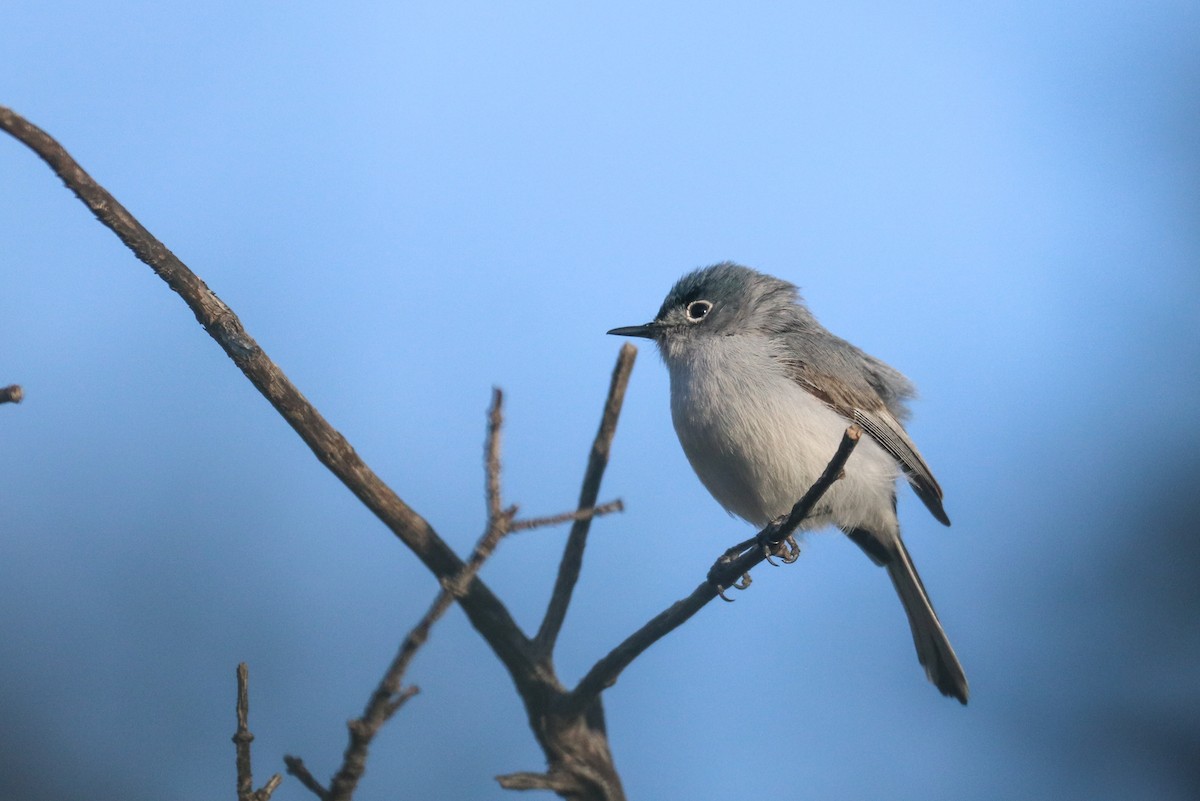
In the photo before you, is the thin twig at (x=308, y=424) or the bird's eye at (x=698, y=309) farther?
the bird's eye at (x=698, y=309)

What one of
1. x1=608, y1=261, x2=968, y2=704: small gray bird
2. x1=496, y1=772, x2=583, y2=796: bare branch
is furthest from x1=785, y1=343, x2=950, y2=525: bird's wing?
x1=496, y1=772, x2=583, y2=796: bare branch

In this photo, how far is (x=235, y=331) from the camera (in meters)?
2.41

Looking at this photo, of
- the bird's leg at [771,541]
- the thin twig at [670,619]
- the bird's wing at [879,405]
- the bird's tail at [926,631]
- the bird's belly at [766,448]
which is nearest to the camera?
the thin twig at [670,619]

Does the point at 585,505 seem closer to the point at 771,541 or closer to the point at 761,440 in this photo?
the point at 771,541

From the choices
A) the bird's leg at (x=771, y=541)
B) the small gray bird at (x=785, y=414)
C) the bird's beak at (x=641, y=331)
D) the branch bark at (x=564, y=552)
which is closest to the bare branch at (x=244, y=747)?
the branch bark at (x=564, y=552)

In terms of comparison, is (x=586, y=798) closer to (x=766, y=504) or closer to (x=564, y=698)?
(x=564, y=698)

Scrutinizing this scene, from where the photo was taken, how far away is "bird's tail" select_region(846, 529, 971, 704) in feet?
13.7

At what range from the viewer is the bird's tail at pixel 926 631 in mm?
4160

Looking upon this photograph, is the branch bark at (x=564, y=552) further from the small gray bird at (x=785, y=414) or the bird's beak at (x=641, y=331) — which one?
the bird's beak at (x=641, y=331)

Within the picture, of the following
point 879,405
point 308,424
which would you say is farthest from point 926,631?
point 308,424

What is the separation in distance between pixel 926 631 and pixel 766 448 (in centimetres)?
125

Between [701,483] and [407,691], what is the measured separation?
218 cm

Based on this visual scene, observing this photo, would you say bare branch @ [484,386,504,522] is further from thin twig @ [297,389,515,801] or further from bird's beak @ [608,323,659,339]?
bird's beak @ [608,323,659,339]

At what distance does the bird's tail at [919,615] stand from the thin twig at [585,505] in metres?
1.85
